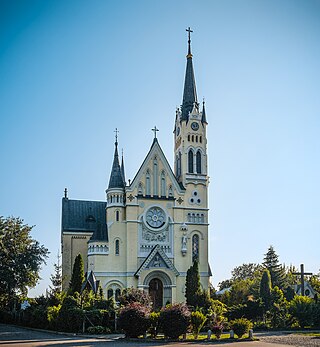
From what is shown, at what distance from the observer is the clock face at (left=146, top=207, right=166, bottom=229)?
212ft

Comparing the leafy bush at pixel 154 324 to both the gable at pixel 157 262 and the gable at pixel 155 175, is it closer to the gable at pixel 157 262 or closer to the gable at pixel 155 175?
the gable at pixel 157 262

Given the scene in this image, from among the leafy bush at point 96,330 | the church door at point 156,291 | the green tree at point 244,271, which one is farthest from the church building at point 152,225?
the green tree at point 244,271

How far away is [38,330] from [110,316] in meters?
7.34

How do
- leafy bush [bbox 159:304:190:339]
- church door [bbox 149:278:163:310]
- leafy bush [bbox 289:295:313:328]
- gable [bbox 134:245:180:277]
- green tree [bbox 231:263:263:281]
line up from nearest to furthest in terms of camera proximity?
leafy bush [bbox 159:304:190:339] → leafy bush [bbox 289:295:313:328] → gable [bbox 134:245:180:277] → church door [bbox 149:278:163:310] → green tree [bbox 231:263:263:281]

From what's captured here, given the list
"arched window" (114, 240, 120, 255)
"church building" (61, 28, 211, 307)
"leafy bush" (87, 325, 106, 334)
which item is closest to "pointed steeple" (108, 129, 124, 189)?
"church building" (61, 28, 211, 307)

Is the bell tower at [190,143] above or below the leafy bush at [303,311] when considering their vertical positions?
above

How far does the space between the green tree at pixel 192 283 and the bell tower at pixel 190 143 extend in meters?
9.95

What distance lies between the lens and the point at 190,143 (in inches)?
2744

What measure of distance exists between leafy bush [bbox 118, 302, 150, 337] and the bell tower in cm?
3448

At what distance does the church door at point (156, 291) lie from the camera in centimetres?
6291

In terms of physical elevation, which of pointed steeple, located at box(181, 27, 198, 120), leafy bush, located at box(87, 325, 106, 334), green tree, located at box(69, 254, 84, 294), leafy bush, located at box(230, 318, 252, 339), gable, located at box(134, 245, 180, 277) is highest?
pointed steeple, located at box(181, 27, 198, 120)

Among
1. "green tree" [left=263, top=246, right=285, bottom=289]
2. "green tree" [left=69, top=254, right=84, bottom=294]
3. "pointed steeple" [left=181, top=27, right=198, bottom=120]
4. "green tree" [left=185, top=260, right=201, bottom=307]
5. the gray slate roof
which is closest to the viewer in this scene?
"green tree" [left=69, top=254, right=84, bottom=294]

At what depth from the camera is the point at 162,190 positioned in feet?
217

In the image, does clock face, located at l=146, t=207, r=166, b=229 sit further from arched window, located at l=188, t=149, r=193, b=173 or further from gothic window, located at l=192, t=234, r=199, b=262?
arched window, located at l=188, t=149, r=193, b=173
